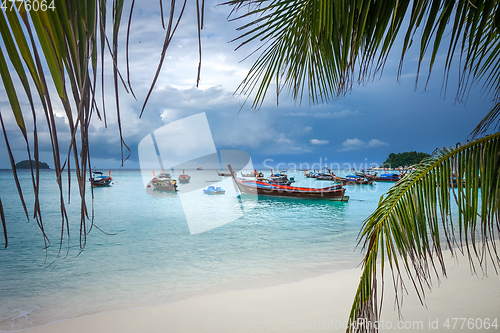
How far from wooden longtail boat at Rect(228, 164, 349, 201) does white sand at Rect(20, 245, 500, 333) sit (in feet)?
49.3

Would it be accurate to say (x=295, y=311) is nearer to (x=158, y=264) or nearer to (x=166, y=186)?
(x=158, y=264)

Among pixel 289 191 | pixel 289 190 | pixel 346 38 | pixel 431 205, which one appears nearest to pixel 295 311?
pixel 431 205

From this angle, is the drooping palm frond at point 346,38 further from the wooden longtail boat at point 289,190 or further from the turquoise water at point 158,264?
the wooden longtail boat at point 289,190

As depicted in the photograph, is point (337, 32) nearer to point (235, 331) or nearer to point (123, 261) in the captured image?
point (235, 331)

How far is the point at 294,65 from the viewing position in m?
1.47

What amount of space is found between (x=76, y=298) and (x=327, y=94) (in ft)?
21.0

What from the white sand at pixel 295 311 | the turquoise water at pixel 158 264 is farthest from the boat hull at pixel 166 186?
the white sand at pixel 295 311

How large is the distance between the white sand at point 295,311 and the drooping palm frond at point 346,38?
Answer: 3.18 m

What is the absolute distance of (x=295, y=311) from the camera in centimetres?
400

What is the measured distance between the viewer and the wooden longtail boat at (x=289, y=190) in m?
20.0

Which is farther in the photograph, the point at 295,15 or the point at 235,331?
the point at 235,331

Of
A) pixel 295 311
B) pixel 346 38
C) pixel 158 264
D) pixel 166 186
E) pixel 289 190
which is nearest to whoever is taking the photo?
pixel 346 38

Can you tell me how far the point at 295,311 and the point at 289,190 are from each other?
1768 cm

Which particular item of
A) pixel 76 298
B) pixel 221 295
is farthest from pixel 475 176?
pixel 76 298
